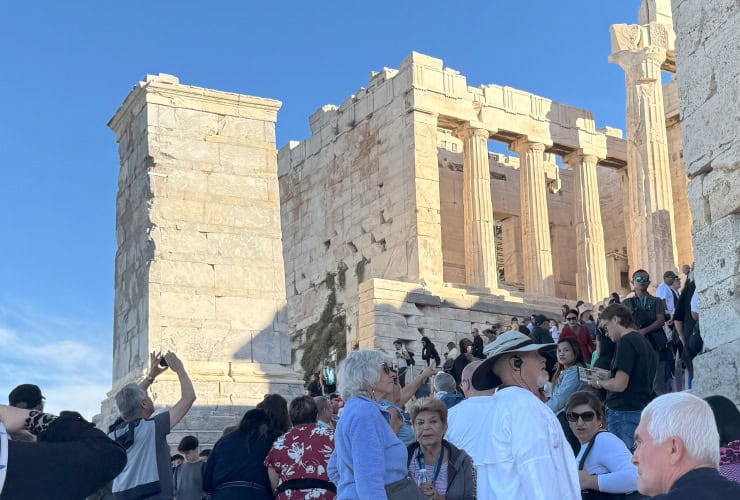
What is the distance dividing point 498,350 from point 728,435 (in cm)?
100

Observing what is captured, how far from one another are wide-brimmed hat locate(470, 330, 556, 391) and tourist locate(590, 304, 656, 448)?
7.64 ft

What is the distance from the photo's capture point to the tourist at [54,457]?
12.3 ft

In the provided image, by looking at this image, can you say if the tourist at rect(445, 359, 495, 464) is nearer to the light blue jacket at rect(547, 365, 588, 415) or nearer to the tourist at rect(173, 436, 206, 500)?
the light blue jacket at rect(547, 365, 588, 415)

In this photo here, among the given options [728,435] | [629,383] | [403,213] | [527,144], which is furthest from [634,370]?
[527,144]

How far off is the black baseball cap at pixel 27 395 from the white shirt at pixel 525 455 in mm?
2752

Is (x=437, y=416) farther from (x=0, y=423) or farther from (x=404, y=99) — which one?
(x=404, y=99)

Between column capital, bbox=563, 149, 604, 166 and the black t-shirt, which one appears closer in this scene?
the black t-shirt

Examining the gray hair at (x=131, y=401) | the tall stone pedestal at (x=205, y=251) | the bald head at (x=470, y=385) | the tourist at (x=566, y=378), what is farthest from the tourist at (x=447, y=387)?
the tall stone pedestal at (x=205, y=251)

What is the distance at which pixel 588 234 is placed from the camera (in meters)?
31.1

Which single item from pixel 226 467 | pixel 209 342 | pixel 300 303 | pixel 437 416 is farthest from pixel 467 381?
pixel 300 303

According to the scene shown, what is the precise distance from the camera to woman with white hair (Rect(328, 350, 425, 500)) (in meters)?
4.98

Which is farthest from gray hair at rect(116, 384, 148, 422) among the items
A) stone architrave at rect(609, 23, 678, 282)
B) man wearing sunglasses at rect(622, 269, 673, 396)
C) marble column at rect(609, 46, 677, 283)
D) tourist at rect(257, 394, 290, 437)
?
stone architrave at rect(609, 23, 678, 282)

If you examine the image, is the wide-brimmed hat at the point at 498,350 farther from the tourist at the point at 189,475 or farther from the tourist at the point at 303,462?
the tourist at the point at 189,475

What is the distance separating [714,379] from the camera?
745 centimetres
